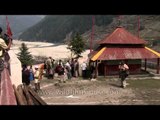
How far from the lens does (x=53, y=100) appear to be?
18797 mm

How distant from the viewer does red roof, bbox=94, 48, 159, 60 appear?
26678 millimetres

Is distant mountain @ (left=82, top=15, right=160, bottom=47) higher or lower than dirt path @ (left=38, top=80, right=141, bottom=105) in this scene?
higher

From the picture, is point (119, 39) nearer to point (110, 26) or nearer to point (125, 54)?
point (125, 54)

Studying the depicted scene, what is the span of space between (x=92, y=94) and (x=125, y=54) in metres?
7.67

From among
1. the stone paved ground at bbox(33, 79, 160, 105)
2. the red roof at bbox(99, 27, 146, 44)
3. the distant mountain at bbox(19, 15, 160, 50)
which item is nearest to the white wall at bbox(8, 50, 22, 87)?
the stone paved ground at bbox(33, 79, 160, 105)

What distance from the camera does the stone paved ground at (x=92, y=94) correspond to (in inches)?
725

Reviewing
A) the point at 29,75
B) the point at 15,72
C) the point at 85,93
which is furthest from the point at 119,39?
the point at 15,72

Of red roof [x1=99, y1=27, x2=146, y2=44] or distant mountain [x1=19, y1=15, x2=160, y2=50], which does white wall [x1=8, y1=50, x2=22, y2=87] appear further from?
distant mountain [x1=19, y1=15, x2=160, y2=50]

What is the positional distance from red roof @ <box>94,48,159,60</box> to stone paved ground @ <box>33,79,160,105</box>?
2.53 metres

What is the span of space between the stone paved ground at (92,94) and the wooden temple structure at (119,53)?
2499 mm

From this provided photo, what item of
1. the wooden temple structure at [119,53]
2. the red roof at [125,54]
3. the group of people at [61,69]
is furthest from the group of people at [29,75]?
the red roof at [125,54]
